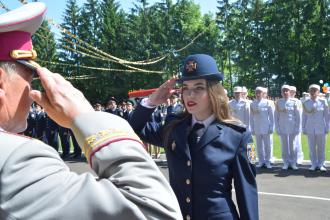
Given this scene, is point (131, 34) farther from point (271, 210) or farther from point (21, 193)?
point (21, 193)

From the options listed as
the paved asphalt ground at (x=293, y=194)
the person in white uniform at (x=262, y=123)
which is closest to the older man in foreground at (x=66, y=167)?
the paved asphalt ground at (x=293, y=194)

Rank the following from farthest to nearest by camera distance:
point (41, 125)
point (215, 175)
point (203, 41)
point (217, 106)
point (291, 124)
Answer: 1. point (203, 41)
2. point (41, 125)
3. point (291, 124)
4. point (217, 106)
5. point (215, 175)

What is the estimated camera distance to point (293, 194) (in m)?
7.28

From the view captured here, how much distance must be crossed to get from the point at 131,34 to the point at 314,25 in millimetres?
20445

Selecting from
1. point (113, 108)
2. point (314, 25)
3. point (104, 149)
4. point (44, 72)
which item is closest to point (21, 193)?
point (104, 149)

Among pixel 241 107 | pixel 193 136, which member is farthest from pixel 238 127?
pixel 241 107

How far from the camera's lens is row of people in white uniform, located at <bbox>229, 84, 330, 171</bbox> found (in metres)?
9.94

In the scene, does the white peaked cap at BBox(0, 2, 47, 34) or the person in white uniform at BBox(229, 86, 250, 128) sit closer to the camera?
the white peaked cap at BBox(0, 2, 47, 34)

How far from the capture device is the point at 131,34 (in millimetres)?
46594

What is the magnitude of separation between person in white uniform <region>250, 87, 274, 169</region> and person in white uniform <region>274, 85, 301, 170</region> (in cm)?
25

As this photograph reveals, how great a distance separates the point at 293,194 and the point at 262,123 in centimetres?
390

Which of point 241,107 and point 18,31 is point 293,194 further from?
point 18,31

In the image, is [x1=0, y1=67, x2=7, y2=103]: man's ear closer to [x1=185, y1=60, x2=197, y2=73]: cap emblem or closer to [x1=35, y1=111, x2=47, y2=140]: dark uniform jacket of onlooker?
[x1=185, y1=60, x2=197, y2=73]: cap emblem

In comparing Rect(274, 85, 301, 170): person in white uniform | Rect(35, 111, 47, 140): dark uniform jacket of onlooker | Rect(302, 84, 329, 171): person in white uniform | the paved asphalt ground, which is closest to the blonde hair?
the paved asphalt ground
